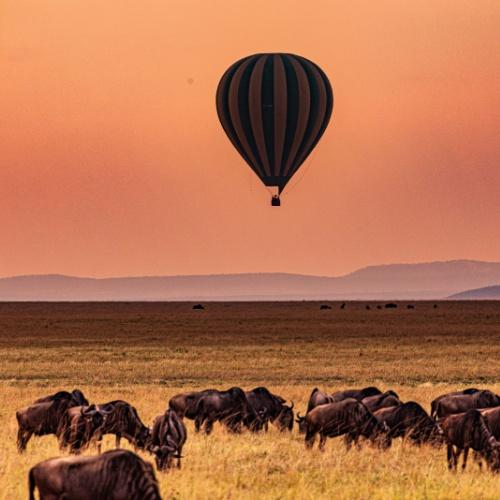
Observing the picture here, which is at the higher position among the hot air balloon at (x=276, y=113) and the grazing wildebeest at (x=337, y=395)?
the hot air balloon at (x=276, y=113)

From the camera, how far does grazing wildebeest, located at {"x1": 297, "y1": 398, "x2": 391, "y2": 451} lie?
829 inches

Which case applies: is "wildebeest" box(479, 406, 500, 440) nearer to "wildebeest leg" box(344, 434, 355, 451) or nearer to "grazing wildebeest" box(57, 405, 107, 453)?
"wildebeest leg" box(344, 434, 355, 451)

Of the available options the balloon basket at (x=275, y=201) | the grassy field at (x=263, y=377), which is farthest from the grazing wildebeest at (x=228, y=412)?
the balloon basket at (x=275, y=201)

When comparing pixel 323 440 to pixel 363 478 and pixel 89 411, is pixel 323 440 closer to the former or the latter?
pixel 363 478

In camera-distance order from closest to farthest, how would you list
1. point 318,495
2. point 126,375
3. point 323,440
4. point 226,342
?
1. point 318,495
2. point 323,440
3. point 126,375
4. point 226,342

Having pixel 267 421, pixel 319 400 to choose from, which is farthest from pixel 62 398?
pixel 319 400

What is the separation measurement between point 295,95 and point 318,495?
181 feet

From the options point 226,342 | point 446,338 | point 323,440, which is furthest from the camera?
point 446,338

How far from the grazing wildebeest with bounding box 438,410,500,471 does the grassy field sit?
35 centimetres

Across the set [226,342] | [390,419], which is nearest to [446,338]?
[226,342]

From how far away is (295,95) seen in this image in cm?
7031

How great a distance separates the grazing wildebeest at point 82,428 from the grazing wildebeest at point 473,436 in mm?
6067

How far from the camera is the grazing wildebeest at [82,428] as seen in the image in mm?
19609

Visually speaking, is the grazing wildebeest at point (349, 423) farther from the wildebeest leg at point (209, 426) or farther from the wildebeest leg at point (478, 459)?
the wildebeest leg at point (209, 426)
